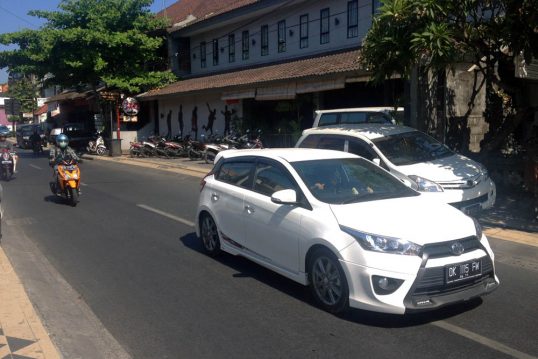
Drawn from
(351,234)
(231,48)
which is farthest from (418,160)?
(231,48)

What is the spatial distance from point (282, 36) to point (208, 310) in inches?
841

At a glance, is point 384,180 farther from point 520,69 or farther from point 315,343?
point 520,69

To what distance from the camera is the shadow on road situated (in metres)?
5.14

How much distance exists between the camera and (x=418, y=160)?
9727mm

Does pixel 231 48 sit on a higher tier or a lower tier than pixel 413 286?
higher

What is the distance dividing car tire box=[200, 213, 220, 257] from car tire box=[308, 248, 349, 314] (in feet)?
7.29

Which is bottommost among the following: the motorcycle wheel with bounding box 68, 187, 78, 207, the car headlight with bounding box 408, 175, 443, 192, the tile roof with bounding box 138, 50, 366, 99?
the motorcycle wheel with bounding box 68, 187, 78, 207

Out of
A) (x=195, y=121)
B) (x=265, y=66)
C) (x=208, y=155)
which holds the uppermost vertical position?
(x=265, y=66)

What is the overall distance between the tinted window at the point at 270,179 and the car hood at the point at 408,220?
0.89 metres

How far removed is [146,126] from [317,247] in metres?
33.6

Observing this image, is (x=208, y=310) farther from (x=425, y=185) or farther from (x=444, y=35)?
(x=444, y=35)

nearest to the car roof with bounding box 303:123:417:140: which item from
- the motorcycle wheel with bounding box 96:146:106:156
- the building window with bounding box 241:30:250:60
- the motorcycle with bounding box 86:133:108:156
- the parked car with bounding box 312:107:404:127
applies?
the parked car with bounding box 312:107:404:127

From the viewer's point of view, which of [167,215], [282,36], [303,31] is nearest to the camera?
[167,215]

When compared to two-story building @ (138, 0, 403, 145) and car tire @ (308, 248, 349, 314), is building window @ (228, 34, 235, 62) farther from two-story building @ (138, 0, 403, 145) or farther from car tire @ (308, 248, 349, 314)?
car tire @ (308, 248, 349, 314)
